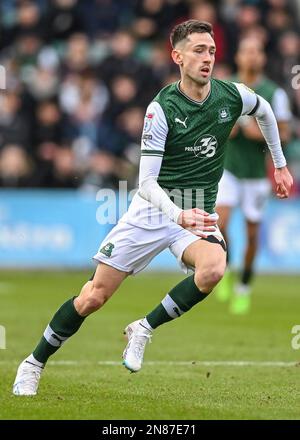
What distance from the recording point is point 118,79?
62.1 feet

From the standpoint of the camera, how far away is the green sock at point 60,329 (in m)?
7.57

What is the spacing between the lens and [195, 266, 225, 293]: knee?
290 inches

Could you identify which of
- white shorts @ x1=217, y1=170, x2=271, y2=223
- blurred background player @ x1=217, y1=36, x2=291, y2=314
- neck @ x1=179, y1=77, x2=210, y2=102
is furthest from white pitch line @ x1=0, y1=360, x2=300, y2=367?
white shorts @ x1=217, y1=170, x2=271, y2=223

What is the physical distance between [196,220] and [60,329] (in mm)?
1295

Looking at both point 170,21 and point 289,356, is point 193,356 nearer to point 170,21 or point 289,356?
point 289,356

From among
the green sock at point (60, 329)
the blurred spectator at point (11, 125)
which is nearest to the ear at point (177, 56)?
the green sock at point (60, 329)

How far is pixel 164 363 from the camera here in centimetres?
920

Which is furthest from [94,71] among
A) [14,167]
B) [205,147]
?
[205,147]

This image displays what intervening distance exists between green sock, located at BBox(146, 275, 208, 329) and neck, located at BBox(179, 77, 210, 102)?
123 cm

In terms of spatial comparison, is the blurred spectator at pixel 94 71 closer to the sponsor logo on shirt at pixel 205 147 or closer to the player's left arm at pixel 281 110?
the player's left arm at pixel 281 110

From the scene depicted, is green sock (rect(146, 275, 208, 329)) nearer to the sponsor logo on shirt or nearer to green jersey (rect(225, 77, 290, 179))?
the sponsor logo on shirt

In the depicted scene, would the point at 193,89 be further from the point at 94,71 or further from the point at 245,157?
the point at 94,71

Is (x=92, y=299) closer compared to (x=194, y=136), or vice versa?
(x=92, y=299)
